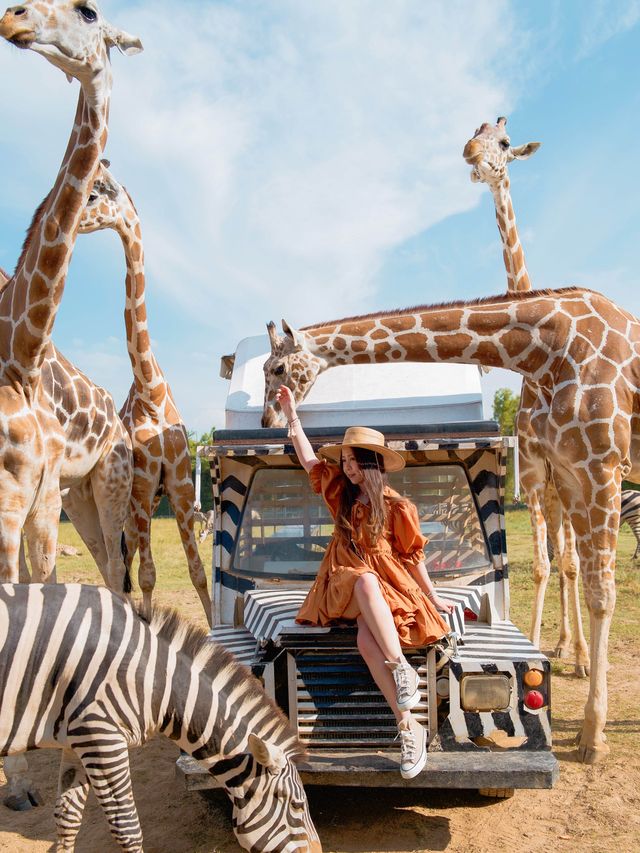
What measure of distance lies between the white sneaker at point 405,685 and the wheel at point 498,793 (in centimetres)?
107

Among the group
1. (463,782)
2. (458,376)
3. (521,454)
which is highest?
(458,376)

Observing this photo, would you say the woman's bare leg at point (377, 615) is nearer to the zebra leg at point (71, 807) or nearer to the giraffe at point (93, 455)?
the zebra leg at point (71, 807)

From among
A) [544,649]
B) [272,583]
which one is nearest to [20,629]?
[272,583]

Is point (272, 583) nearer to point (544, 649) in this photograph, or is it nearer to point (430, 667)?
point (430, 667)

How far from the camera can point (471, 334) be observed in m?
5.34

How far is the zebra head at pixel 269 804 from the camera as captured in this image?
10.1 ft

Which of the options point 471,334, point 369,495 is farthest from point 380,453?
point 471,334

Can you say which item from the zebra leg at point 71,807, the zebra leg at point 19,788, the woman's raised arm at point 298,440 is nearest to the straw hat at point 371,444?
the woman's raised arm at point 298,440

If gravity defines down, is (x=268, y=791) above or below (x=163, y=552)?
below

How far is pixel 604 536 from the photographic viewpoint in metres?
4.98

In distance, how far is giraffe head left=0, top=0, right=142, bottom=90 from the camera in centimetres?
431

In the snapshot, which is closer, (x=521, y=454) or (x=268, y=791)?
(x=268, y=791)

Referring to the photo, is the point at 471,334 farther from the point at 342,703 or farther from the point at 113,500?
the point at 113,500

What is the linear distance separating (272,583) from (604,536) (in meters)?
2.23
